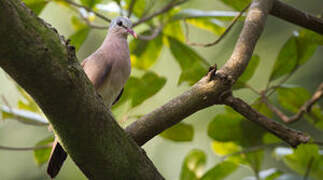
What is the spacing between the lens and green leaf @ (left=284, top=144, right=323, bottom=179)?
264 centimetres

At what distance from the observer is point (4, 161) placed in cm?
541

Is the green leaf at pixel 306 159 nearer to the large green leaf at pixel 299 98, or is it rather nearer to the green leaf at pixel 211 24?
the large green leaf at pixel 299 98

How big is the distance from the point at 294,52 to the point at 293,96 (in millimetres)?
229

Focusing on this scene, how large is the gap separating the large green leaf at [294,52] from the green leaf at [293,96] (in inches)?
3.5

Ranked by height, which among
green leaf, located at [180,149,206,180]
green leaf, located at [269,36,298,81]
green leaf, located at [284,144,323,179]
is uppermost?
green leaf, located at [269,36,298,81]

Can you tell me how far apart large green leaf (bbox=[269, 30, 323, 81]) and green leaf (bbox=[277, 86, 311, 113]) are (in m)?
0.09

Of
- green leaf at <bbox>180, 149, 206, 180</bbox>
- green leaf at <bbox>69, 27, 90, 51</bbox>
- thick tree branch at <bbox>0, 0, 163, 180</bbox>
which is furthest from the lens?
green leaf at <bbox>69, 27, 90, 51</bbox>

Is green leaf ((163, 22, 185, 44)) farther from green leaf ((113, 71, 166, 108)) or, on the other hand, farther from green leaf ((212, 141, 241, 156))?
green leaf ((212, 141, 241, 156))

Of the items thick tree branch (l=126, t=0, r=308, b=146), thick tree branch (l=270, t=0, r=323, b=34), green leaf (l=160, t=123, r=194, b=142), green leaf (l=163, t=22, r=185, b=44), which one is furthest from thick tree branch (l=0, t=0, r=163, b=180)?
green leaf (l=163, t=22, r=185, b=44)

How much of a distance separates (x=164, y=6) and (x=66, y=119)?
64.7 inches

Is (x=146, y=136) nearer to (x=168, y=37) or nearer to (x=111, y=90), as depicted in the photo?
(x=111, y=90)

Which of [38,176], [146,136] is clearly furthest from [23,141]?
[146,136]

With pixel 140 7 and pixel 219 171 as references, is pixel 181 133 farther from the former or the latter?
pixel 140 7

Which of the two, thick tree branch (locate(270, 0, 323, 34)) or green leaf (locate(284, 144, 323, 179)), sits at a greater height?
thick tree branch (locate(270, 0, 323, 34))
